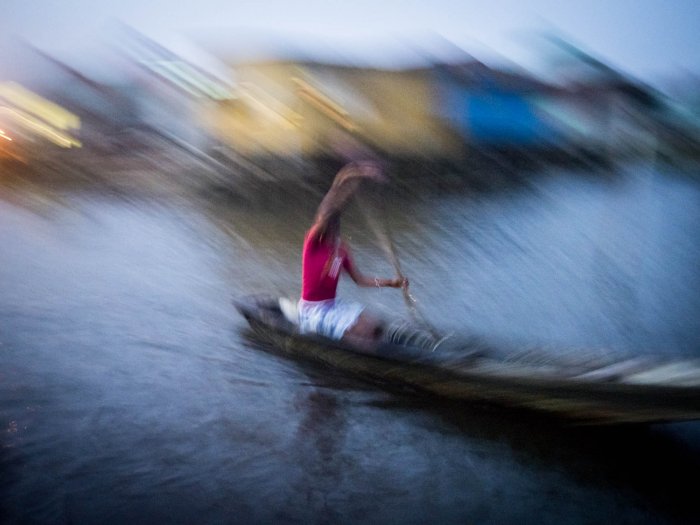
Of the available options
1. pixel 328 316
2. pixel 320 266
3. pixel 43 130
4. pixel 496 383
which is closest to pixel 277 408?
pixel 328 316

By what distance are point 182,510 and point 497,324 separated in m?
4.80

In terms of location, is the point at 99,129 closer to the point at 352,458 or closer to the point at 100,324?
the point at 100,324

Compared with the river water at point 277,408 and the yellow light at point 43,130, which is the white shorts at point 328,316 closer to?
the river water at point 277,408

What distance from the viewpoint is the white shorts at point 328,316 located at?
199 inches

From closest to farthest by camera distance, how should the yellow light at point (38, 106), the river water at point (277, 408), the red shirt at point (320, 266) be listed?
1. the river water at point (277, 408)
2. the red shirt at point (320, 266)
3. the yellow light at point (38, 106)

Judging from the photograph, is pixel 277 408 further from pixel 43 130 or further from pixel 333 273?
pixel 43 130

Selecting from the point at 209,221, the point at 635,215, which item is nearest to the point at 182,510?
the point at 209,221

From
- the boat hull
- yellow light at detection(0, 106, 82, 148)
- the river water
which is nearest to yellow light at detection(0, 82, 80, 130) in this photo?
yellow light at detection(0, 106, 82, 148)

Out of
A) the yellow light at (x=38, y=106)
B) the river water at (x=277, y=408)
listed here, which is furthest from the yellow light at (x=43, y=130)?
the river water at (x=277, y=408)

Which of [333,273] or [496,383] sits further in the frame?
[333,273]

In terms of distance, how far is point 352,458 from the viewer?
4.00 metres

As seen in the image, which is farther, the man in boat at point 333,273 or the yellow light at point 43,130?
the yellow light at point 43,130

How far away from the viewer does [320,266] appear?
506 cm

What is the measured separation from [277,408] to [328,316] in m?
0.88
